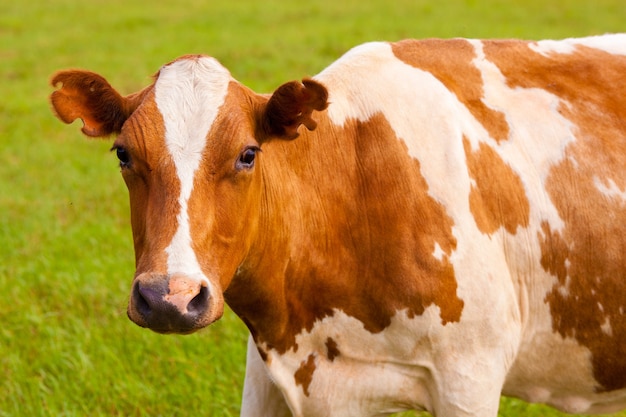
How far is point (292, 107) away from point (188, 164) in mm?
472

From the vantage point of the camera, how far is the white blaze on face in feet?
9.76

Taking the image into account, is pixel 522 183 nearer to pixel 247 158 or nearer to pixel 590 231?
pixel 590 231

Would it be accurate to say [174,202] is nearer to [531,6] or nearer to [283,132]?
[283,132]

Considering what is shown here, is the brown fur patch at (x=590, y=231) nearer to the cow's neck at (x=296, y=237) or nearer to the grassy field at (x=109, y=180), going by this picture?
the cow's neck at (x=296, y=237)

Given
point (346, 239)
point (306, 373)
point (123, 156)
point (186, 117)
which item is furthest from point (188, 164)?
→ point (306, 373)

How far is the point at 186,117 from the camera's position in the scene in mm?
3188

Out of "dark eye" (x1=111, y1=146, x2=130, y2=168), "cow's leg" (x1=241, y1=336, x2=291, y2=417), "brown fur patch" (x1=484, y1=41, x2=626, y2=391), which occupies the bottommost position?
"cow's leg" (x1=241, y1=336, x2=291, y2=417)

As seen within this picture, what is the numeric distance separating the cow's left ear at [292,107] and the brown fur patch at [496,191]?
689 mm

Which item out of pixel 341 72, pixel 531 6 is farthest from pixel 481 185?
pixel 531 6

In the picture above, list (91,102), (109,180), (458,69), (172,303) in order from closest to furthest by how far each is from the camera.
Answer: (172,303) < (91,102) < (458,69) < (109,180)

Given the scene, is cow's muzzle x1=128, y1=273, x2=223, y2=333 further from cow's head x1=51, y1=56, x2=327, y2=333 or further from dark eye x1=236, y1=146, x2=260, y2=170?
dark eye x1=236, y1=146, x2=260, y2=170

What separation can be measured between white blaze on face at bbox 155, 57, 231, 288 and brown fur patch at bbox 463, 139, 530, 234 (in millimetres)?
1043

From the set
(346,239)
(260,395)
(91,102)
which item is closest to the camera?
(91,102)

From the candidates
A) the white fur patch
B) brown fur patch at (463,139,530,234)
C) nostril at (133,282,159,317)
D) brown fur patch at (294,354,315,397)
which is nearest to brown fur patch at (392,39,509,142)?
brown fur patch at (463,139,530,234)
